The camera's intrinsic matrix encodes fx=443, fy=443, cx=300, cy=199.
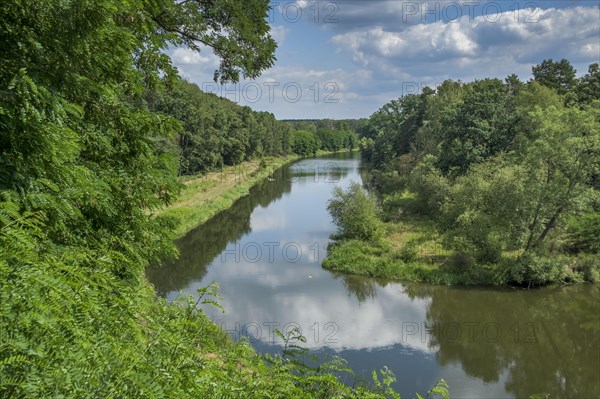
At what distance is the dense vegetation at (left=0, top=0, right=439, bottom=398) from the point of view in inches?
103

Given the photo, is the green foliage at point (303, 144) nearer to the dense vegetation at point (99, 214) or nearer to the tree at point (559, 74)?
the tree at point (559, 74)

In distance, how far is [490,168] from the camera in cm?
2892

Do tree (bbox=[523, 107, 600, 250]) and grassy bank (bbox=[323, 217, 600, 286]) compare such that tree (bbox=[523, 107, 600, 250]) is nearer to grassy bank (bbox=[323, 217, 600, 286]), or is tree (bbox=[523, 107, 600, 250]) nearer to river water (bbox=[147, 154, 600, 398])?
grassy bank (bbox=[323, 217, 600, 286])

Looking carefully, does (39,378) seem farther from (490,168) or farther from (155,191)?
(490,168)

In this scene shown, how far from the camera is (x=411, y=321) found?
18734mm

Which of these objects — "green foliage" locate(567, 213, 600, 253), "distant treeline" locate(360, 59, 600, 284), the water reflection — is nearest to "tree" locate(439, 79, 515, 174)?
"distant treeline" locate(360, 59, 600, 284)

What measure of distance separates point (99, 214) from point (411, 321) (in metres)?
15.8

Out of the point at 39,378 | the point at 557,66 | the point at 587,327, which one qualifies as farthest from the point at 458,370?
the point at 557,66

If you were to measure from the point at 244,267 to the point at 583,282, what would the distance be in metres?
17.7

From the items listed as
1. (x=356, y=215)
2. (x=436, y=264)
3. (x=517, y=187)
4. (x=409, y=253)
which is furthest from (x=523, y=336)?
(x=356, y=215)

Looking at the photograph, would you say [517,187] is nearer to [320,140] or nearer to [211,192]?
Answer: [211,192]

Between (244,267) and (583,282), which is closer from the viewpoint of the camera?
(583,282)

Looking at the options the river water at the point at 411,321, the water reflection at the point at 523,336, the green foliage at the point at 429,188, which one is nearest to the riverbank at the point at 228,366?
the river water at the point at 411,321

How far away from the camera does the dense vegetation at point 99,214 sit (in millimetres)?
2617
